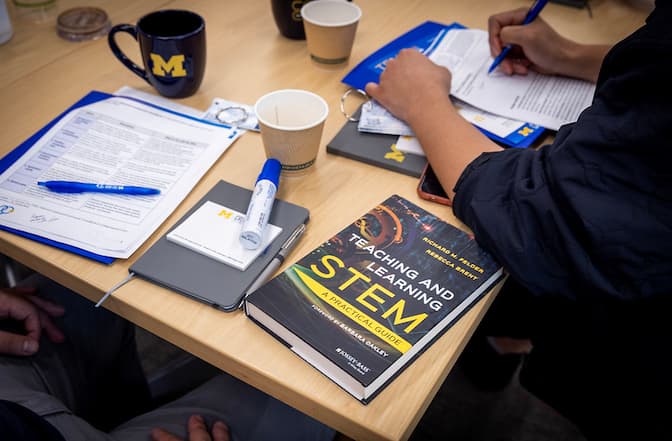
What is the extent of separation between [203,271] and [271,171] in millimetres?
175

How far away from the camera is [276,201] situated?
77 cm

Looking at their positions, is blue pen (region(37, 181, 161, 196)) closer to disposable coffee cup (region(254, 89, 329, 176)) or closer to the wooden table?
the wooden table

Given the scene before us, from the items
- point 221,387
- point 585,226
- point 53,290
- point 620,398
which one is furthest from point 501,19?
point 53,290

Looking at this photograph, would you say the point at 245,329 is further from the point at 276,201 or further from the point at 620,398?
the point at 620,398

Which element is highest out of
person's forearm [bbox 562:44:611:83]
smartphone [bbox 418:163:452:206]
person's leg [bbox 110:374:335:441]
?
person's forearm [bbox 562:44:611:83]

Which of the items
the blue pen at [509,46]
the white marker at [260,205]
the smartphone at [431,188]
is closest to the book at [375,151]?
the smartphone at [431,188]

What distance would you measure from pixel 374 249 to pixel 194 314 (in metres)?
0.22

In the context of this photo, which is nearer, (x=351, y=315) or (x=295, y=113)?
(x=351, y=315)

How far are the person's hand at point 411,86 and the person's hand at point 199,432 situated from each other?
0.53 metres

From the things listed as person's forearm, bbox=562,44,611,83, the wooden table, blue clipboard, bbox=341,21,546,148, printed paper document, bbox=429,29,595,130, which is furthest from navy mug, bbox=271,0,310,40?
person's forearm, bbox=562,44,611,83

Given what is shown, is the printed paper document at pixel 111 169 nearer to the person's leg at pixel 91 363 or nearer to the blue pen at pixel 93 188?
the blue pen at pixel 93 188

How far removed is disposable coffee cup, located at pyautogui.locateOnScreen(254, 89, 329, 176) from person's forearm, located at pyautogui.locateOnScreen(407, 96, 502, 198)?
0.15m

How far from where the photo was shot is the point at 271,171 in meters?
0.77

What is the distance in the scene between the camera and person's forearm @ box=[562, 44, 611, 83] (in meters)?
0.97
